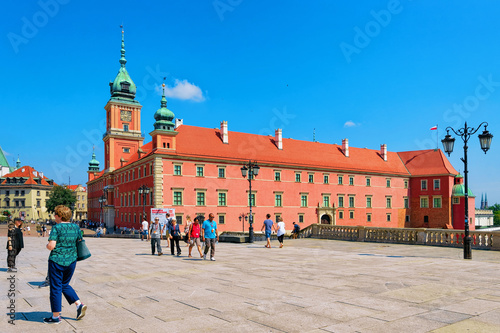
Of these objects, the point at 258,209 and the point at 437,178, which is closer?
the point at 258,209

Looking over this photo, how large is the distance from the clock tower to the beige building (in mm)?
47998

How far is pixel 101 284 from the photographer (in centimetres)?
965

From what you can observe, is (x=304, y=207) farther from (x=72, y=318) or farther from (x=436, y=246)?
(x=72, y=318)

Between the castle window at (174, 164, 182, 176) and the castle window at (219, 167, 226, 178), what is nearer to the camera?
the castle window at (174, 164, 182, 176)

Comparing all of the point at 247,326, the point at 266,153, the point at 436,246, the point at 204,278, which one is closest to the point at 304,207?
the point at 266,153

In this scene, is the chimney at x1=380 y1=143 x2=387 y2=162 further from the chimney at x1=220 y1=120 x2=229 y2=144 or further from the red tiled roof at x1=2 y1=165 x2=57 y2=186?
the red tiled roof at x1=2 y1=165 x2=57 y2=186

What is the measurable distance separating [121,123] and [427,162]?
169 feet

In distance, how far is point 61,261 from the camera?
6.07 meters

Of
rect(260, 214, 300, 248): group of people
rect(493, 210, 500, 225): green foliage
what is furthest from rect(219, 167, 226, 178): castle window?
rect(493, 210, 500, 225): green foliage

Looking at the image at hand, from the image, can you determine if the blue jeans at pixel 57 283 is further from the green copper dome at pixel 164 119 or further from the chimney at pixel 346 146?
the chimney at pixel 346 146

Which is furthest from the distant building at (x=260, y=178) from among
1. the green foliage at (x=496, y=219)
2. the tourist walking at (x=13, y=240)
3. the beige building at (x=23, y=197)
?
the green foliage at (x=496, y=219)

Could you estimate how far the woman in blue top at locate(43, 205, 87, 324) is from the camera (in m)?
6.05

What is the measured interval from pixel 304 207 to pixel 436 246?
34414 mm

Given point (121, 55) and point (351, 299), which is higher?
point (121, 55)
